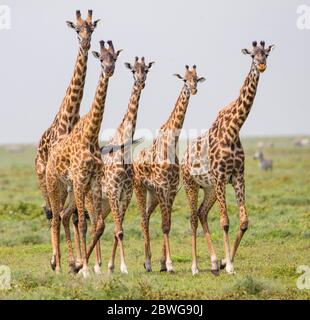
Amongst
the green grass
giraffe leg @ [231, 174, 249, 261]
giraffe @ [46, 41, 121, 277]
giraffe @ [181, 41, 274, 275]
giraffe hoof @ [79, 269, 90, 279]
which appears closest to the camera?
the green grass

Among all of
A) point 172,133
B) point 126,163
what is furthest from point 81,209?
point 172,133

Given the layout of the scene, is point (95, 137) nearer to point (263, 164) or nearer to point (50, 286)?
point (50, 286)

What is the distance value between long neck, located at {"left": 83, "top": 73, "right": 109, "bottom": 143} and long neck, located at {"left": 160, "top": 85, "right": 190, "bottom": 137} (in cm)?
186

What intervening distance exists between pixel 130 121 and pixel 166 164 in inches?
39.3

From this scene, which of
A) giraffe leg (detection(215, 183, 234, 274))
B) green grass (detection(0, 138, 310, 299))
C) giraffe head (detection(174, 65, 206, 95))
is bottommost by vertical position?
green grass (detection(0, 138, 310, 299))

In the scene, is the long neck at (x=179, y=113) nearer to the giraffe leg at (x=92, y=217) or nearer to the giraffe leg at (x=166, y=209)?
the giraffe leg at (x=166, y=209)

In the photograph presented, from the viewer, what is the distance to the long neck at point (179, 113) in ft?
55.1

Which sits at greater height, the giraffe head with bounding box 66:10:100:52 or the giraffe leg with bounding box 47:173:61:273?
the giraffe head with bounding box 66:10:100:52

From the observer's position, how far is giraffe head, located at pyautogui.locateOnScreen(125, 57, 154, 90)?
16.7 metres

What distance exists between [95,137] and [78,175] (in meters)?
0.68

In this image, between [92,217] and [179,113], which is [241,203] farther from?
[92,217]

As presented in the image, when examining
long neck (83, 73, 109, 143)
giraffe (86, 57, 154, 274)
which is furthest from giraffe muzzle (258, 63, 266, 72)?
long neck (83, 73, 109, 143)

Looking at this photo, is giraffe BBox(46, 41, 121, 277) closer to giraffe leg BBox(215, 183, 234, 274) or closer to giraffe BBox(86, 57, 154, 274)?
giraffe BBox(86, 57, 154, 274)

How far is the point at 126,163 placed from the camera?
648 inches
